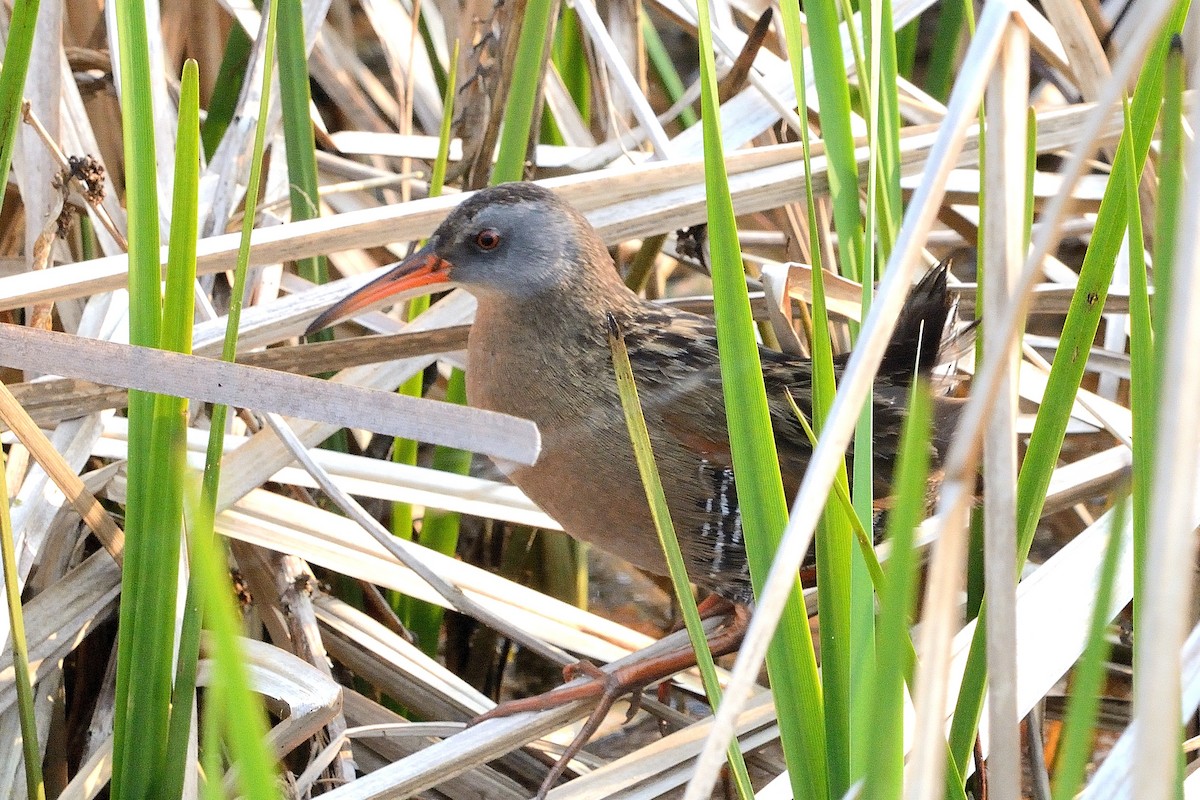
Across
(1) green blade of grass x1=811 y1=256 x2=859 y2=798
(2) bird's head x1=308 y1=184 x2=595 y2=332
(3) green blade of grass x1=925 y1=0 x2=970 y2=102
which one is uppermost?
(3) green blade of grass x1=925 y1=0 x2=970 y2=102

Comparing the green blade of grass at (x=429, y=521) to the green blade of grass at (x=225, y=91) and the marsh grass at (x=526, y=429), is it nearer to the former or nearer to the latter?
the marsh grass at (x=526, y=429)

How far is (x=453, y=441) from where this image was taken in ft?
2.80

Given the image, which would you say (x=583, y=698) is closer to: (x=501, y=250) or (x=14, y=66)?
(x=501, y=250)

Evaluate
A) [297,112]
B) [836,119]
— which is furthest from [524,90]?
[836,119]

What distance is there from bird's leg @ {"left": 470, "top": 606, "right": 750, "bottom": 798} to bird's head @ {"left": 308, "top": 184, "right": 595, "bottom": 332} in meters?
0.50

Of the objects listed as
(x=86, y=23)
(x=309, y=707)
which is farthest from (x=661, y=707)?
(x=86, y=23)

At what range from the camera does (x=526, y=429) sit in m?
0.82

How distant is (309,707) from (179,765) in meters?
0.19

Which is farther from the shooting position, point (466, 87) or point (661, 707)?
point (466, 87)

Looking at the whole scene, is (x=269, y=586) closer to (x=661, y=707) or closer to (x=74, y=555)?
(x=74, y=555)

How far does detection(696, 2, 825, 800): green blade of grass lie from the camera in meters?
0.94

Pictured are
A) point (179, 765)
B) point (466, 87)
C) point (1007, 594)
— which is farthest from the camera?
point (466, 87)

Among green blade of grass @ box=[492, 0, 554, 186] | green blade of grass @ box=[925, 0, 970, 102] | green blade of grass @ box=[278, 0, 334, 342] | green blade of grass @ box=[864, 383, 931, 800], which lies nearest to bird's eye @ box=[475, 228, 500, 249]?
green blade of grass @ box=[492, 0, 554, 186]

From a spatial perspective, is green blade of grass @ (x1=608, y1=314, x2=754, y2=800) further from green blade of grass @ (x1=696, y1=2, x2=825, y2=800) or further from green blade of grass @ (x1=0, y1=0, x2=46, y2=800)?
green blade of grass @ (x1=0, y1=0, x2=46, y2=800)
